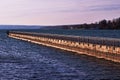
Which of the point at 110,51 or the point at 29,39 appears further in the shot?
the point at 29,39

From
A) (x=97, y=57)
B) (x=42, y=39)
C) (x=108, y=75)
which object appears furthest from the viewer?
(x=42, y=39)

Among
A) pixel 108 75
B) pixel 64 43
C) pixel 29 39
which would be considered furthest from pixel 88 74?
pixel 29 39

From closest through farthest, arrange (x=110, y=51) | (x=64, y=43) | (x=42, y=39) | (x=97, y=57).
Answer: (x=110, y=51)
(x=97, y=57)
(x=64, y=43)
(x=42, y=39)

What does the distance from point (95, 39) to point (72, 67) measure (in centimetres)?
2457

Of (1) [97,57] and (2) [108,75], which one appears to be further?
(1) [97,57]

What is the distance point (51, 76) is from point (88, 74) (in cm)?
338

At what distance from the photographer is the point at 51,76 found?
35.0 m

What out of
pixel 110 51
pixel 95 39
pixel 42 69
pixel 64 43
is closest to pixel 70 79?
pixel 42 69

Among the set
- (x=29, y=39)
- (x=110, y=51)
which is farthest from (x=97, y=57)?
(x=29, y=39)

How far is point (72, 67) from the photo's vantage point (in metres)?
41.9

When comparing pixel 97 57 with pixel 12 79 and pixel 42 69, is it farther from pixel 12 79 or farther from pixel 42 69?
pixel 12 79

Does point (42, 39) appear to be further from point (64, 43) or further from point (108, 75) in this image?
point (108, 75)

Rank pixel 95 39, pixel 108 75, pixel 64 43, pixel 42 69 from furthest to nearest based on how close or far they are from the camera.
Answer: pixel 64 43 < pixel 95 39 < pixel 42 69 < pixel 108 75

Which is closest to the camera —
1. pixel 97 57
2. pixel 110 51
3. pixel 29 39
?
pixel 110 51
